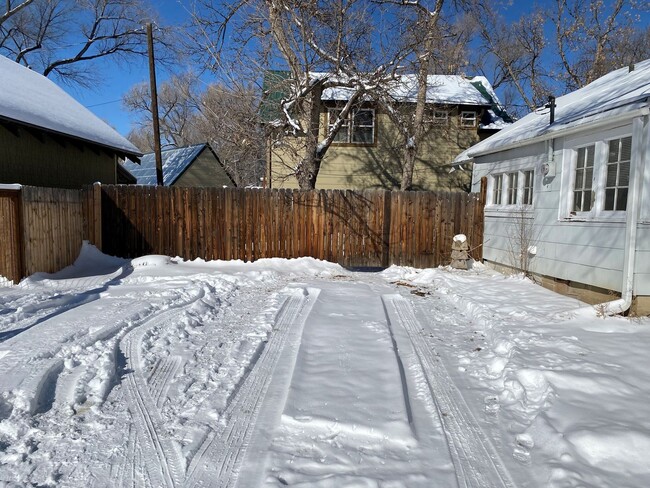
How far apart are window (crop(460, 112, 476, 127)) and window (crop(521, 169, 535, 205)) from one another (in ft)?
28.5

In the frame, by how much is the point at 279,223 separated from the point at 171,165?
17426 millimetres

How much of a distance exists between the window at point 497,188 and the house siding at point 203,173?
17.8 m

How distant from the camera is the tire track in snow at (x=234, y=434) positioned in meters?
2.50

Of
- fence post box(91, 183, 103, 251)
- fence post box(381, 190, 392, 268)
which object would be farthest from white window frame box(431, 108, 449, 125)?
fence post box(91, 183, 103, 251)

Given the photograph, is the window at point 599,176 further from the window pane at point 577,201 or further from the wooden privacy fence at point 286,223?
the wooden privacy fence at point 286,223

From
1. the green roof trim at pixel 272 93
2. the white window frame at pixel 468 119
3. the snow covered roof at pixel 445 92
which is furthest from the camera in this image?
the white window frame at pixel 468 119

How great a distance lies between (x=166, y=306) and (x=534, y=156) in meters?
7.14

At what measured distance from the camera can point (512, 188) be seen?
369 inches

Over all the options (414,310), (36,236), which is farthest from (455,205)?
(36,236)

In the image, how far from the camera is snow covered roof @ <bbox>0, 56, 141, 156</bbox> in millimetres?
9500

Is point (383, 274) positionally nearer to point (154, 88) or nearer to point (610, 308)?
point (610, 308)

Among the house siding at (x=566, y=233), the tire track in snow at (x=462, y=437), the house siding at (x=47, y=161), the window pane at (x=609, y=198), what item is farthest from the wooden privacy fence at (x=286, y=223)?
the tire track in snow at (x=462, y=437)

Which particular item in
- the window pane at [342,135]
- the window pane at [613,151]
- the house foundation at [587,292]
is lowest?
the house foundation at [587,292]

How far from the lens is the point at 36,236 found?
25.5ft
